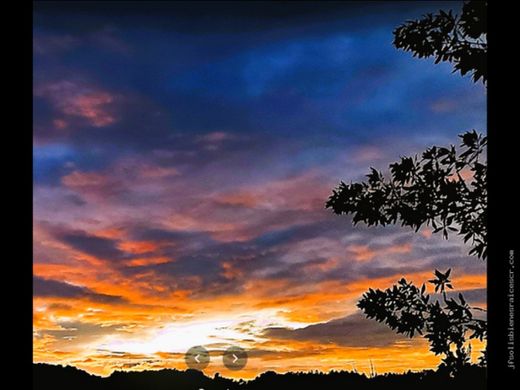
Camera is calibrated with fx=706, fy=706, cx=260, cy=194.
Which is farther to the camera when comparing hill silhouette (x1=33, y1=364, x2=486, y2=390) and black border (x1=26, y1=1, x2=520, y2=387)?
hill silhouette (x1=33, y1=364, x2=486, y2=390)

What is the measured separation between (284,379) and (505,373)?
11.5 ft

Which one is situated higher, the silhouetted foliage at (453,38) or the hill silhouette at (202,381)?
the silhouetted foliage at (453,38)

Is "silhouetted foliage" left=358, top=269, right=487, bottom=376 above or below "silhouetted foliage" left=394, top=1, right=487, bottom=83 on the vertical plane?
below

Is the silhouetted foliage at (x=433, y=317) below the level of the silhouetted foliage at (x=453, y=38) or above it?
below

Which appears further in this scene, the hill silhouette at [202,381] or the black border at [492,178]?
A: the hill silhouette at [202,381]

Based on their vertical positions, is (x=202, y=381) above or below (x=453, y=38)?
below

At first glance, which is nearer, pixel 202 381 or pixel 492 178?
pixel 492 178
